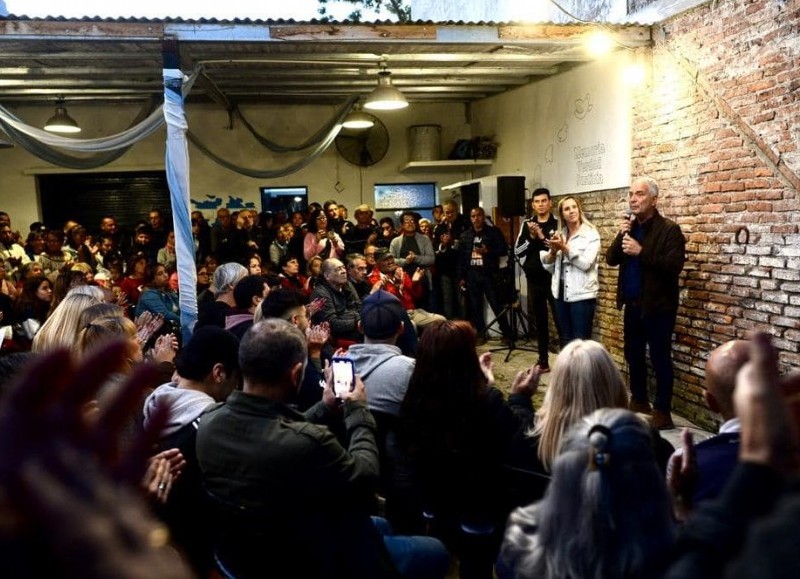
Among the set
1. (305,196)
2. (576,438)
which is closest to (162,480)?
(576,438)

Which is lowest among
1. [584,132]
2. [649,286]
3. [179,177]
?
[649,286]

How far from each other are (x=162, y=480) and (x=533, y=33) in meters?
5.25

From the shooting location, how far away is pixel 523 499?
2.39 m

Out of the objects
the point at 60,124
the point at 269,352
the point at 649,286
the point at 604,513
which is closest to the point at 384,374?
the point at 269,352

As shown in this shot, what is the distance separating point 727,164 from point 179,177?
458 centimetres

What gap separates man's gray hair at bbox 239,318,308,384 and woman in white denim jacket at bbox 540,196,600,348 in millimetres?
4196

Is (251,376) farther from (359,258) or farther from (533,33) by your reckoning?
(533,33)

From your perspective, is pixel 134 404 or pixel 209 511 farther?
pixel 209 511

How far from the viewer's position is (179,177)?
512 centimetres

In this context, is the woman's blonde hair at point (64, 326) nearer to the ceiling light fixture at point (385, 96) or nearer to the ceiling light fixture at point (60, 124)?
the ceiling light fixture at point (385, 96)

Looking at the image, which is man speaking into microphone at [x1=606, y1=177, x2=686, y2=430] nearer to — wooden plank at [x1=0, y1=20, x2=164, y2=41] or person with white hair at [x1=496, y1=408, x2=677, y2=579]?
person with white hair at [x1=496, y1=408, x2=677, y2=579]

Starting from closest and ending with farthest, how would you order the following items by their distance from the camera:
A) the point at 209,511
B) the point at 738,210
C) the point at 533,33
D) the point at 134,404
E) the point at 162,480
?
1. the point at 134,404
2. the point at 162,480
3. the point at 209,511
4. the point at 738,210
5. the point at 533,33

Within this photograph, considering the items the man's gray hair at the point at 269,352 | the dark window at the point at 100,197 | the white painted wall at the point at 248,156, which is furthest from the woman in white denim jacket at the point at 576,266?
the dark window at the point at 100,197

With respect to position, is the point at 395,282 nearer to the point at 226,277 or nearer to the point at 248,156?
the point at 226,277
